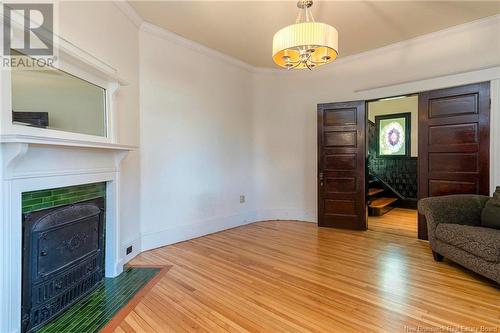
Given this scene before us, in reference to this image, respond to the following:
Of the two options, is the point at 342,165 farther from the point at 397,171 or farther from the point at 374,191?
the point at 397,171

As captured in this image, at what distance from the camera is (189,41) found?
3748 millimetres

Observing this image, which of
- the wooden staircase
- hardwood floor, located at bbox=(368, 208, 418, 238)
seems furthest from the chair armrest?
the wooden staircase

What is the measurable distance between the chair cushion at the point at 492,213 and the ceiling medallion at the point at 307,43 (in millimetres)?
2321

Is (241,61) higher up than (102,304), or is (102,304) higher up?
(241,61)

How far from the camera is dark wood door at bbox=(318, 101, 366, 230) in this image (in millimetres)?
4207

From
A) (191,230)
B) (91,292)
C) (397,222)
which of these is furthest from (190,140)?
(397,222)

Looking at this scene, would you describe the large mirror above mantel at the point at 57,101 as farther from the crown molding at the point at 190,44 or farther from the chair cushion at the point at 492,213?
the chair cushion at the point at 492,213

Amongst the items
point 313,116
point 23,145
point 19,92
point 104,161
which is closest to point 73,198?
point 104,161

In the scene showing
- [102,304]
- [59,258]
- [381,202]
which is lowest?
[102,304]

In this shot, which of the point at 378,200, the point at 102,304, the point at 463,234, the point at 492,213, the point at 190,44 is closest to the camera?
the point at 102,304

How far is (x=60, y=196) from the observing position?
2.02 m

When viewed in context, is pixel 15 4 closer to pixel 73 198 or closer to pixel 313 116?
pixel 73 198

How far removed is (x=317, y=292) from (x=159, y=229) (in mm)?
2214

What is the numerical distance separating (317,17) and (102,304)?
12.4 feet
